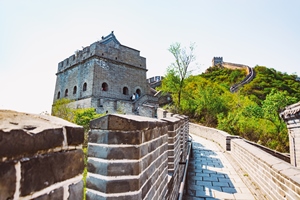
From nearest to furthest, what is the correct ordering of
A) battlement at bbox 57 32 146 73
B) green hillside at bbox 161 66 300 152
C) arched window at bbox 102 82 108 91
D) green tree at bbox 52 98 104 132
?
1. green tree at bbox 52 98 104 132
2. green hillside at bbox 161 66 300 152
3. battlement at bbox 57 32 146 73
4. arched window at bbox 102 82 108 91

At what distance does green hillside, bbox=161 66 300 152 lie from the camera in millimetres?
15234

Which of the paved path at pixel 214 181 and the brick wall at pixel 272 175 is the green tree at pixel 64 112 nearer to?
the paved path at pixel 214 181

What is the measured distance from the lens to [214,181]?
5402 mm

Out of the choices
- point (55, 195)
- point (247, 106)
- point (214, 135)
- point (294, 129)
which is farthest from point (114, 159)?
point (247, 106)

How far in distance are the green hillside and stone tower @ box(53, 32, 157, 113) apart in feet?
14.4

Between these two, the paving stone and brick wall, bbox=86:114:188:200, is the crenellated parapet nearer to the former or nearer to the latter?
the paving stone

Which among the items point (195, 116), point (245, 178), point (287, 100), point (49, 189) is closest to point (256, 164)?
point (245, 178)

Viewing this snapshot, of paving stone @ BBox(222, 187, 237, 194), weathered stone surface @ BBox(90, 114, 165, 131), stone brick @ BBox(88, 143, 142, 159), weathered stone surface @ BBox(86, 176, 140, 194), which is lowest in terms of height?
paving stone @ BBox(222, 187, 237, 194)

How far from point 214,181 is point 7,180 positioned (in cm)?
575

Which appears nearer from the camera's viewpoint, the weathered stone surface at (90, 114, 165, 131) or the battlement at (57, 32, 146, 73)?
the weathered stone surface at (90, 114, 165, 131)

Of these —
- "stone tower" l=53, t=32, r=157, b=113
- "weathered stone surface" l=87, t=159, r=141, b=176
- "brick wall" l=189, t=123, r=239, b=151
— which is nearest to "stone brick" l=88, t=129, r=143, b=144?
"weathered stone surface" l=87, t=159, r=141, b=176

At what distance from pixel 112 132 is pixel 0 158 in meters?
0.63

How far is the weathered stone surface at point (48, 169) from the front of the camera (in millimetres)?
541

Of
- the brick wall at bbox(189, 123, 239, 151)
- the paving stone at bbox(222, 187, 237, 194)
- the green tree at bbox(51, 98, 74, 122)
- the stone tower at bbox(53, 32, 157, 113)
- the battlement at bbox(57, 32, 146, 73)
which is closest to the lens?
the paving stone at bbox(222, 187, 237, 194)
